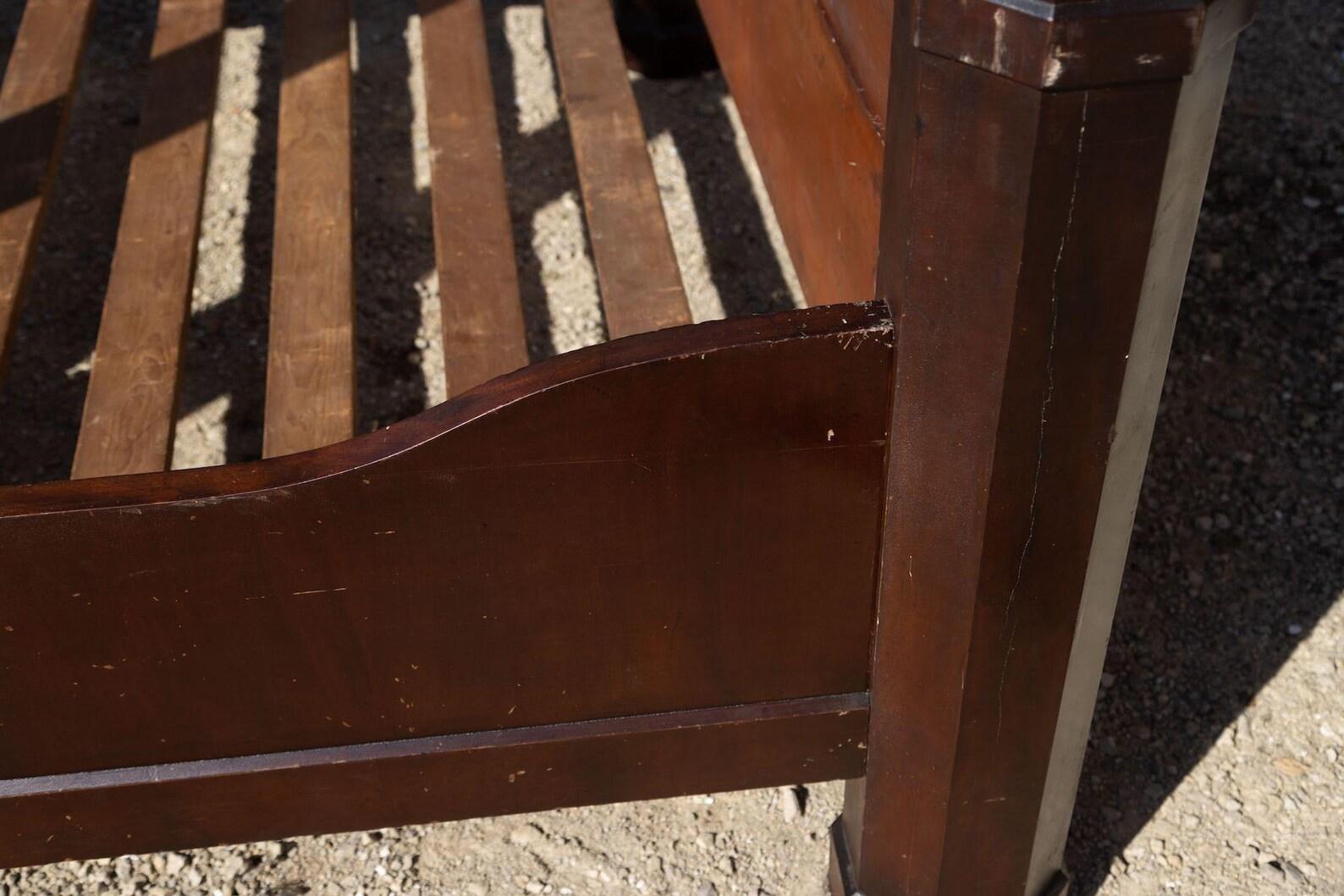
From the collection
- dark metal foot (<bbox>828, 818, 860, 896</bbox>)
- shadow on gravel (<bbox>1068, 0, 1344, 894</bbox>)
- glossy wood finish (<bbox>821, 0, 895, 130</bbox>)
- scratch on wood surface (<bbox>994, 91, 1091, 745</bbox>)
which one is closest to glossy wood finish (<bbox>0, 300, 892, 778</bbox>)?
scratch on wood surface (<bbox>994, 91, 1091, 745</bbox>)

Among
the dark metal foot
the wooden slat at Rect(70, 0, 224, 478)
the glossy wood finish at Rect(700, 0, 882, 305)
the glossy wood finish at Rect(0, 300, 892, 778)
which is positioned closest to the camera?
the glossy wood finish at Rect(0, 300, 892, 778)

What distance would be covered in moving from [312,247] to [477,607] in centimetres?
107

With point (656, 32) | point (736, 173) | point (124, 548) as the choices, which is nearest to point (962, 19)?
point (124, 548)

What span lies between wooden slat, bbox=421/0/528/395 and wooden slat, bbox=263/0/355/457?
0.50 ft

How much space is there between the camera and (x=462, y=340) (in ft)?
6.88

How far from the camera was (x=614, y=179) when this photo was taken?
2.40m

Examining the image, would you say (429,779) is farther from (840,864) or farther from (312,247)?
(312,247)

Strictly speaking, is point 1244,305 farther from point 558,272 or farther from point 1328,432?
point 558,272

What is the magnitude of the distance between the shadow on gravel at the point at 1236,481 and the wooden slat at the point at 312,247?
1.24m

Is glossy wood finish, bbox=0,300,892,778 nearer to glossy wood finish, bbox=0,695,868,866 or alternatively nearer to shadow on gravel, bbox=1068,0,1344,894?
glossy wood finish, bbox=0,695,868,866

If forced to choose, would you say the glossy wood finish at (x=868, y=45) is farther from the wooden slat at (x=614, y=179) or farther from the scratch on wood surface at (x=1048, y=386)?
the wooden slat at (x=614, y=179)

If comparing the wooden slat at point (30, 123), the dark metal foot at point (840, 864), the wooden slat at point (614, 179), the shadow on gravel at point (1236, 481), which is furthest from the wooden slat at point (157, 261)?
the shadow on gravel at point (1236, 481)

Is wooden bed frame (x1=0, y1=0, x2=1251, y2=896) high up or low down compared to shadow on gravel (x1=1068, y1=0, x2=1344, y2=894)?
up

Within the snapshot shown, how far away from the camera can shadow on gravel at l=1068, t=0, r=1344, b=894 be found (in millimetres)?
2166
